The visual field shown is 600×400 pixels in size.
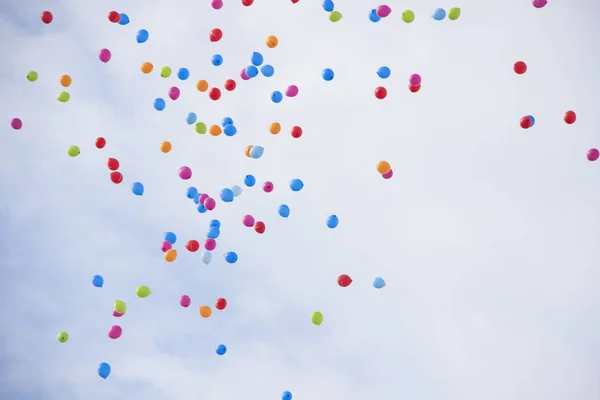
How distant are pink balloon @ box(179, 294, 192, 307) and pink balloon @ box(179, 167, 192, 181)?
125 cm

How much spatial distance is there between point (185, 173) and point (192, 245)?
782 mm

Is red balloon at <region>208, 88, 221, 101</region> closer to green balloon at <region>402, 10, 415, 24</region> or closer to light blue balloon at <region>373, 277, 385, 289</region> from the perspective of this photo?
green balloon at <region>402, 10, 415, 24</region>

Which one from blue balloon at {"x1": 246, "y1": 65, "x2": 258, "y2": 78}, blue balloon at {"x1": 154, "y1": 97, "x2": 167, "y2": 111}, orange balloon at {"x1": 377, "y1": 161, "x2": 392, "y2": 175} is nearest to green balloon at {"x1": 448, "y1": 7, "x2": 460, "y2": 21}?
orange balloon at {"x1": 377, "y1": 161, "x2": 392, "y2": 175}

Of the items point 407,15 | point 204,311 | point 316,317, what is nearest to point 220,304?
point 204,311

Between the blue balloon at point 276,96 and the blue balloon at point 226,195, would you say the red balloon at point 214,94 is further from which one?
the blue balloon at point 226,195

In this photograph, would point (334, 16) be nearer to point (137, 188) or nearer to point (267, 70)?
point (267, 70)

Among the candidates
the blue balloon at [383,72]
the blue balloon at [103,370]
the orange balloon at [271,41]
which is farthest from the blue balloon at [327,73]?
the blue balloon at [103,370]

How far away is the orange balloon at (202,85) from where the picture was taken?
7866 millimetres

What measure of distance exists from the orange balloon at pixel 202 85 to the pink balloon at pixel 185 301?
218cm

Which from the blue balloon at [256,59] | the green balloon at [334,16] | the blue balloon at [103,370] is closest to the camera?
the green balloon at [334,16]

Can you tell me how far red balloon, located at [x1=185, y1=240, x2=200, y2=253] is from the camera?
25.7 feet

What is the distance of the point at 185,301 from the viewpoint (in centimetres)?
800

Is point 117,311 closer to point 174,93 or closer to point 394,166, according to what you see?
point 174,93

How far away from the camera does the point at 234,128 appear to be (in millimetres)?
7590
